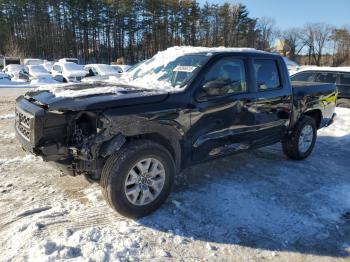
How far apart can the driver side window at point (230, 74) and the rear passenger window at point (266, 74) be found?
0.36 meters

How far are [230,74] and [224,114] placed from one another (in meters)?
0.58

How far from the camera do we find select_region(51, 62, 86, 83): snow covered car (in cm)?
2318

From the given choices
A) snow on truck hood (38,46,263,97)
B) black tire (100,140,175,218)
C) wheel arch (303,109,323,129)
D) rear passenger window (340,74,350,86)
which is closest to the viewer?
black tire (100,140,175,218)

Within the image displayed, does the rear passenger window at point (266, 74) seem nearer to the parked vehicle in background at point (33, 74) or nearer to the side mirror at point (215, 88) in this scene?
the side mirror at point (215, 88)

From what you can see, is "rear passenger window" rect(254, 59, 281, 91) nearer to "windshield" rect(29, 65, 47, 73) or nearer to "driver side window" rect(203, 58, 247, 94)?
"driver side window" rect(203, 58, 247, 94)

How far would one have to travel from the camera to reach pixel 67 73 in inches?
941

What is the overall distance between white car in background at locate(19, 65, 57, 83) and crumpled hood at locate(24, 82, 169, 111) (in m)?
21.3

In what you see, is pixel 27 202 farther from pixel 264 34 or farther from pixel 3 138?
pixel 264 34

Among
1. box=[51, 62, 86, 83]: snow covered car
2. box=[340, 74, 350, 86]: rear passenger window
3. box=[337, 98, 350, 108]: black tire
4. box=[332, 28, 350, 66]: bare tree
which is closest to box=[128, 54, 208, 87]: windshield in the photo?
box=[340, 74, 350, 86]: rear passenger window

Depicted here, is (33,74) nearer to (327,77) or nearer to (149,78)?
(327,77)

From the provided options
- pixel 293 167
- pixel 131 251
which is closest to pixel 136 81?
pixel 131 251

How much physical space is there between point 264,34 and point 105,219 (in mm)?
77771

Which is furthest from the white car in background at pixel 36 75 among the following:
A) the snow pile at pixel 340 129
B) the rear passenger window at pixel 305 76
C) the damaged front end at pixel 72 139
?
the damaged front end at pixel 72 139

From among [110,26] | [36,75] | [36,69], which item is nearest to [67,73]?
[36,75]
